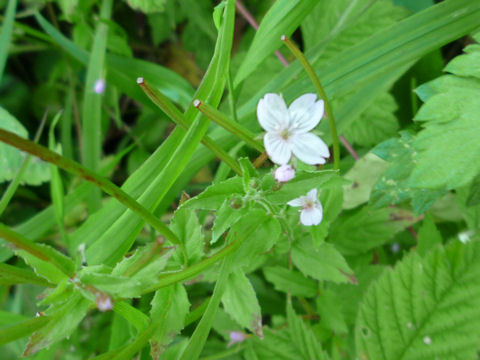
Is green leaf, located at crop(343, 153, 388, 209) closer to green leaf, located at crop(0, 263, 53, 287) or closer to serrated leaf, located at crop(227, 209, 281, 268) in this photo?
serrated leaf, located at crop(227, 209, 281, 268)

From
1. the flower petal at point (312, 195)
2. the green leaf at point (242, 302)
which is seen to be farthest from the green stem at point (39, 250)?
the flower petal at point (312, 195)

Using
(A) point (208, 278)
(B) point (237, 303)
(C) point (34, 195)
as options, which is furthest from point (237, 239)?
(C) point (34, 195)

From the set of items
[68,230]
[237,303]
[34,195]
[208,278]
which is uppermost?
[34,195]

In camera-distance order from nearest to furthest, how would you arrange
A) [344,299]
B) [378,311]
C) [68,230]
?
[378,311] → [344,299] → [68,230]

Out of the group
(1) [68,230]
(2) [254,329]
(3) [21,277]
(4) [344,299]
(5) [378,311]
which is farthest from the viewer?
(1) [68,230]

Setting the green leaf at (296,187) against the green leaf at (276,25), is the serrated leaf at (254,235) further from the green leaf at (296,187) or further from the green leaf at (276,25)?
the green leaf at (276,25)

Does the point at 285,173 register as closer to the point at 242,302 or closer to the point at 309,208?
the point at 309,208

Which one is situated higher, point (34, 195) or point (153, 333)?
point (34, 195)

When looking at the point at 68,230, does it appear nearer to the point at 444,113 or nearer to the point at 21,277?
the point at 21,277

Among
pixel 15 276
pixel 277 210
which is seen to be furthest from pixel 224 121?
pixel 15 276
